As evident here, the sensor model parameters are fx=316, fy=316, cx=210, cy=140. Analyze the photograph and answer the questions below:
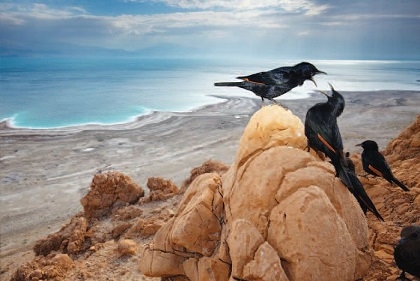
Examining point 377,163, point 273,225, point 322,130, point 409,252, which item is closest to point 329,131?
point 322,130

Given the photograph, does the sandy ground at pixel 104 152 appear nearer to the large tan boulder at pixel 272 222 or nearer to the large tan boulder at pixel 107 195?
the large tan boulder at pixel 107 195

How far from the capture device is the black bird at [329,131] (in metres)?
5.19

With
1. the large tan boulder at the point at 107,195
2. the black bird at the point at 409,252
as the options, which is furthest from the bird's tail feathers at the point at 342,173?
the large tan boulder at the point at 107,195

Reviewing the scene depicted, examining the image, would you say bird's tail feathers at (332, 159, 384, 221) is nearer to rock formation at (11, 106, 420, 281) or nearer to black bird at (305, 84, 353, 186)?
black bird at (305, 84, 353, 186)

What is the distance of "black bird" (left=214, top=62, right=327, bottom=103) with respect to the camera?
6.25m

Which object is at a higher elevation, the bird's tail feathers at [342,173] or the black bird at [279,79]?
the black bird at [279,79]

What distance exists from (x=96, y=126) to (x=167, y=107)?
667 inches

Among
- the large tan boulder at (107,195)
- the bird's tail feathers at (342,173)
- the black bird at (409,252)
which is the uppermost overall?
the bird's tail feathers at (342,173)

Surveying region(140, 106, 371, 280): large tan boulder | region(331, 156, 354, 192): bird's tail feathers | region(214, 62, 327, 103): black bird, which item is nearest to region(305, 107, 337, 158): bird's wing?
→ region(331, 156, 354, 192): bird's tail feathers

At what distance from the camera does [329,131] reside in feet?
17.1

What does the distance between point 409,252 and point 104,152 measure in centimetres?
3125

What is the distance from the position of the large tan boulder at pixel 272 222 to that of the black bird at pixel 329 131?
1.11 ft

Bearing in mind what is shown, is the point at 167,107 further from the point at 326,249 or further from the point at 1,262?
the point at 326,249

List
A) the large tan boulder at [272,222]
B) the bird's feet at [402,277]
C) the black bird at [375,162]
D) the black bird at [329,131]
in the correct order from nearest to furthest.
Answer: the large tan boulder at [272,222], the black bird at [329,131], the bird's feet at [402,277], the black bird at [375,162]
